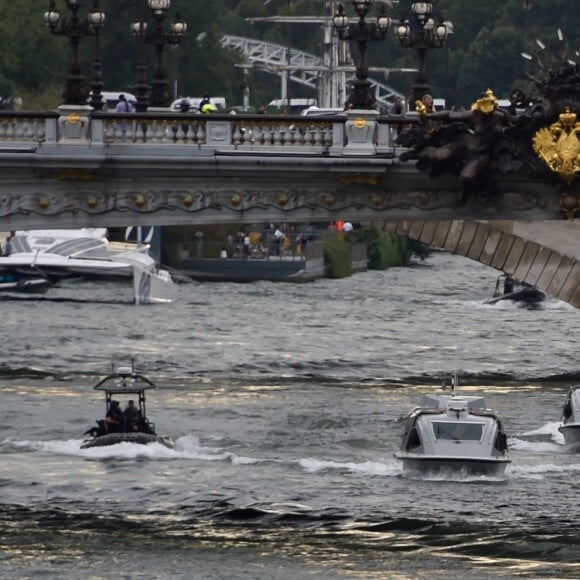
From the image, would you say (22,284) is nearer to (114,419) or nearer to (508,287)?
(508,287)

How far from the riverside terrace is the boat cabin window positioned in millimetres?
5668

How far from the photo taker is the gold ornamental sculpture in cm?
7344

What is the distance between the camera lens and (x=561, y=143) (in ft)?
241

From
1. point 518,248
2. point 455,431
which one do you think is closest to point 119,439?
point 455,431

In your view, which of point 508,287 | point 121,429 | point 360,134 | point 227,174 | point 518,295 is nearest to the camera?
point 121,429

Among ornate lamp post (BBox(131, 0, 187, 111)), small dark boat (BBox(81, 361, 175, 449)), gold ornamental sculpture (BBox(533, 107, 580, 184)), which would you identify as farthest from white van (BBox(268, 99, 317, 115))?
gold ornamental sculpture (BBox(533, 107, 580, 184))

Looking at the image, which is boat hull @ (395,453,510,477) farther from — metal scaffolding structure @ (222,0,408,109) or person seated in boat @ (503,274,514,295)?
metal scaffolding structure @ (222,0,408,109)

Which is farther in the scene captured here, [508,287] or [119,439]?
[508,287]

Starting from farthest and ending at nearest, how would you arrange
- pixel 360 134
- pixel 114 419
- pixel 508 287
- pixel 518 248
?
pixel 508 287, pixel 518 248, pixel 360 134, pixel 114 419

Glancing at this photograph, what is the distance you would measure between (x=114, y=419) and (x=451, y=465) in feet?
26.4

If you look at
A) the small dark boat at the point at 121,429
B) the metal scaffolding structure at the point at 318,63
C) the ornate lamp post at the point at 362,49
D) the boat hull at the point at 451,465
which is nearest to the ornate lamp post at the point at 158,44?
the ornate lamp post at the point at 362,49

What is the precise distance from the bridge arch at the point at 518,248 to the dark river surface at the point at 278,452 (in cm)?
361

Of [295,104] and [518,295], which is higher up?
[295,104]

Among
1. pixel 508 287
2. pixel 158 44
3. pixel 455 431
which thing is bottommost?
pixel 508 287
